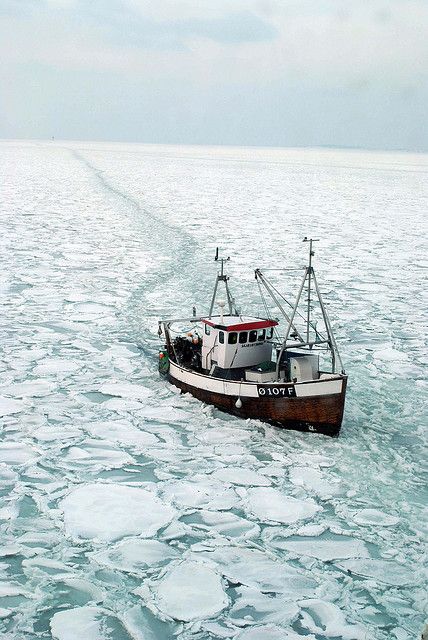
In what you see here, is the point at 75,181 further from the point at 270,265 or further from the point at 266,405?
the point at 266,405

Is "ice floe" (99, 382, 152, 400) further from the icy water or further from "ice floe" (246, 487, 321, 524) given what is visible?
"ice floe" (246, 487, 321, 524)

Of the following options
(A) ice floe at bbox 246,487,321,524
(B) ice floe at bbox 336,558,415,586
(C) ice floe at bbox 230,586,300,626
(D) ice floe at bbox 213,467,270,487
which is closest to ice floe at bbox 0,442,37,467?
(D) ice floe at bbox 213,467,270,487

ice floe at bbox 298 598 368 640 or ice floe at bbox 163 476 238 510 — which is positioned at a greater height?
ice floe at bbox 163 476 238 510

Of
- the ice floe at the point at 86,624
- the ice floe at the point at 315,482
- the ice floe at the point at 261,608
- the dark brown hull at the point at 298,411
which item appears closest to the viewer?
the ice floe at the point at 86,624

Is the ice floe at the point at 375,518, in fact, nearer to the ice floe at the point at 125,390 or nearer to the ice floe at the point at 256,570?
the ice floe at the point at 256,570

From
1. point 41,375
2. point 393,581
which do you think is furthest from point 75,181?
point 393,581

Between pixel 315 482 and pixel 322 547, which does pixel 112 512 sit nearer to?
pixel 322 547

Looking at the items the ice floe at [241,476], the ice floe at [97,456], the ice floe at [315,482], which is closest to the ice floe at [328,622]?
the ice floe at [315,482]
